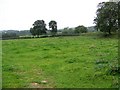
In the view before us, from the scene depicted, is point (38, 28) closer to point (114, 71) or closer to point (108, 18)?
point (108, 18)

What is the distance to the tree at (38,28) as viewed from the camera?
220 ft

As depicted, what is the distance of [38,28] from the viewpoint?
2677 inches

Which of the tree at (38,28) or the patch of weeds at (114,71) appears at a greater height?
the tree at (38,28)

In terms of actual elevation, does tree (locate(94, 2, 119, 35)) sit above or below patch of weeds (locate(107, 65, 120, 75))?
above

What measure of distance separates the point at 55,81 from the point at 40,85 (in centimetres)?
86

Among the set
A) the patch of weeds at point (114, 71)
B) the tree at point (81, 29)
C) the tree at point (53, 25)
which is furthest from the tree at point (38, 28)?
the patch of weeds at point (114, 71)

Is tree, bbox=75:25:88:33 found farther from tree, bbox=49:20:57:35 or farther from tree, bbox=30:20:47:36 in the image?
tree, bbox=30:20:47:36

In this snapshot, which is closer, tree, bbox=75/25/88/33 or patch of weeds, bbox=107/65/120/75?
patch of weeds, bbox=107/65/120/75

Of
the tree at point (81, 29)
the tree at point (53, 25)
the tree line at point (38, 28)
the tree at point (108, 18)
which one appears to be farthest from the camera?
the tree at point (81, 29)

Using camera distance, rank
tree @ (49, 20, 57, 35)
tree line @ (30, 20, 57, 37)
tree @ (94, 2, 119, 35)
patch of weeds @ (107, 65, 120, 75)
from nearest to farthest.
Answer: patch of weeds @ (107, 65, 120, 75) < tree @ (94, 2, 119, 35) < tree line @ (30, 20, 57, 37) < tree @ (49, 20, 57, 35)

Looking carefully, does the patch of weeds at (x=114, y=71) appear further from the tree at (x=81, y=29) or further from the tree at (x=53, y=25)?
the tree at (x=81, y=29)

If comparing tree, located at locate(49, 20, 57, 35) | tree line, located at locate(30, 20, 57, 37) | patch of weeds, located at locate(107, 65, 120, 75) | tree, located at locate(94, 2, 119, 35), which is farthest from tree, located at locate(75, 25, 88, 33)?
patch of weeds, located at locate(107, 65, 120, 75)

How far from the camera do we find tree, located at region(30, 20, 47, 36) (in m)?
67.2

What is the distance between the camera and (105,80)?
1129 cm
